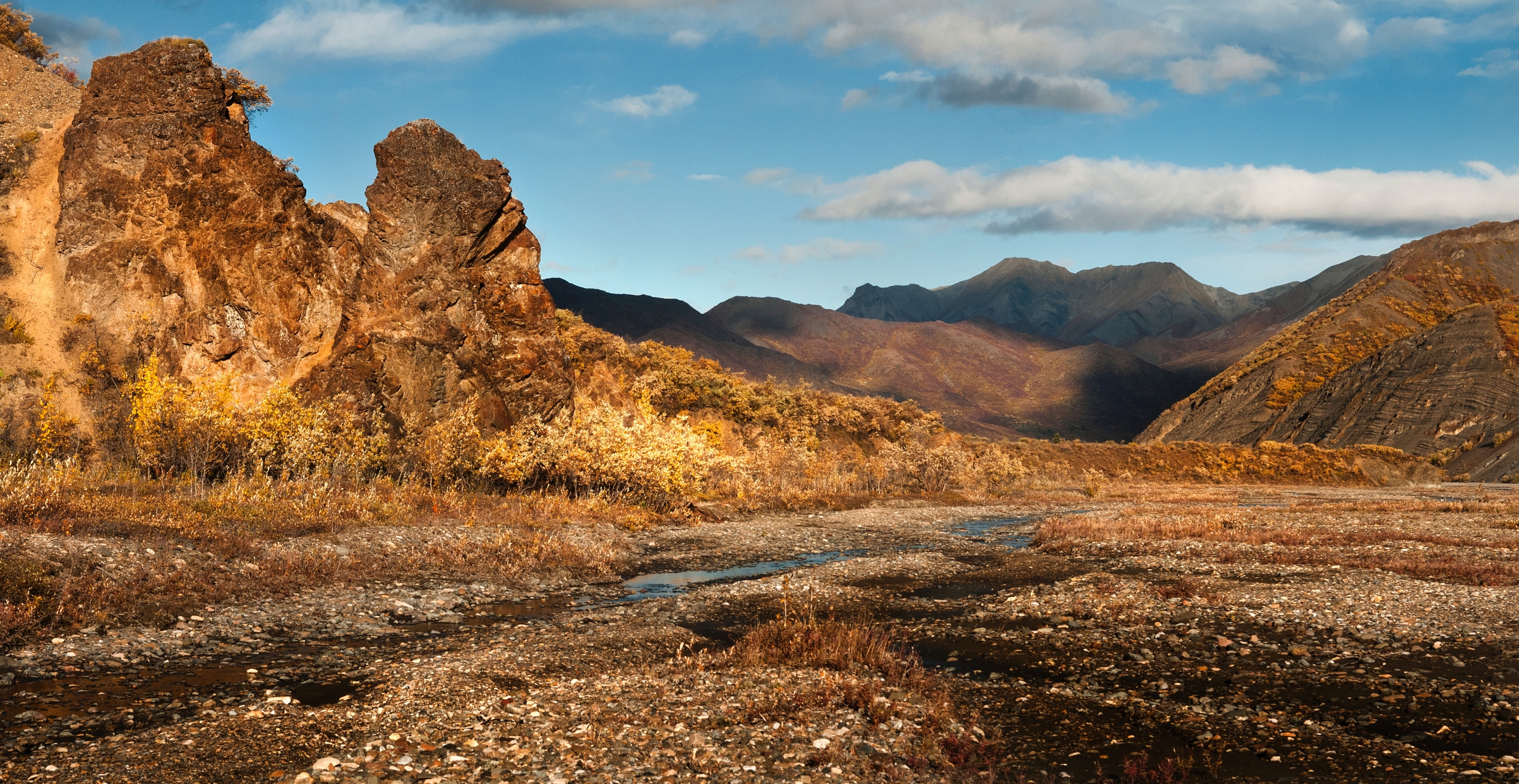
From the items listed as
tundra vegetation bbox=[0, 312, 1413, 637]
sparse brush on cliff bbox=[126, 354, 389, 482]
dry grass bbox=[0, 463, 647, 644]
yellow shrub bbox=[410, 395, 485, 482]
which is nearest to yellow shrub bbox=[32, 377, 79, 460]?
tundra vegetation bbox=[0, 312, 1413, 637]

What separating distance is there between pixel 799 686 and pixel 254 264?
38.7 metres

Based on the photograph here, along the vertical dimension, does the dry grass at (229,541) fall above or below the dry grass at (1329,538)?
above

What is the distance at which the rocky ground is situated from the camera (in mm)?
10969

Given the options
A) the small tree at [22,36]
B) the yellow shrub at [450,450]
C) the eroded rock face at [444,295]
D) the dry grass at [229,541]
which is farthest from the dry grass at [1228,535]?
the small tree at [22,36]

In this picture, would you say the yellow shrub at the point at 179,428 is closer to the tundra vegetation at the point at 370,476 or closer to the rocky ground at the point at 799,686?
the tundra vegetation at the point at 370,476

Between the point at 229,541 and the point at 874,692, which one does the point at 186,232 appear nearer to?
the point at 229,541

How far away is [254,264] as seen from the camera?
134ft

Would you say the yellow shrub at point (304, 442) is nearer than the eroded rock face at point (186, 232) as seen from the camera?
Yes

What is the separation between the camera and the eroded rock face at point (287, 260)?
37.2m

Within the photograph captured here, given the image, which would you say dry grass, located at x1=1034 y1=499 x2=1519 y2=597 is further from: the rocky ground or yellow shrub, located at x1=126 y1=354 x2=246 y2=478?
yellow shrub, located at x1=126 y1=354 x2=246 y2=478

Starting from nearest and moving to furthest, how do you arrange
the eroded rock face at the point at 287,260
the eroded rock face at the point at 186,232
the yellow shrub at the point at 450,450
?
1. the eroded rock face at the point at 186,232
2. the eroded rock face at the point at 287,260
3. the yellow shrub at the point at 450,450

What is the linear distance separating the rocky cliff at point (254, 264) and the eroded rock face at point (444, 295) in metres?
0.09

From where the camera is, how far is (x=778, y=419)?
76875mm

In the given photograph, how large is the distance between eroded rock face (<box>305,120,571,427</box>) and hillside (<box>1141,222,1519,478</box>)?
108365 mm
